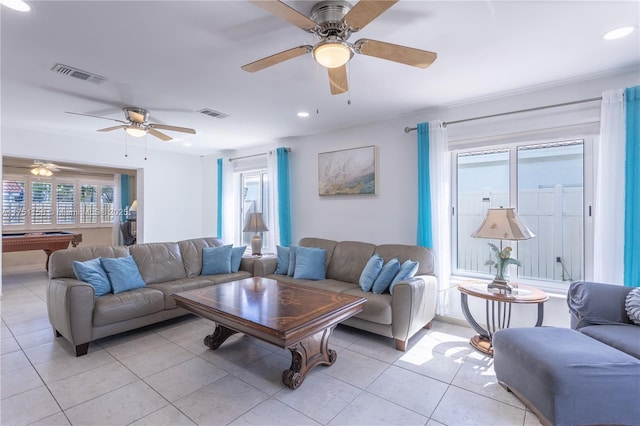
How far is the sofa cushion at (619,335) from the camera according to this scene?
1844 millimetres

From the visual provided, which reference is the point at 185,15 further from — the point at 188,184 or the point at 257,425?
the point at 188,184

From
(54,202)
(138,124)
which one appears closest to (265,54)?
(138,124)

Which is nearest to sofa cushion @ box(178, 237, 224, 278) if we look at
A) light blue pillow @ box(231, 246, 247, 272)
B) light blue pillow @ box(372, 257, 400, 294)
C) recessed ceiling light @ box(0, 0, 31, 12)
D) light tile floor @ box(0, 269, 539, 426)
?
light blue pillow @ box(231, 246, 247, 272)

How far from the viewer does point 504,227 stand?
265 cm

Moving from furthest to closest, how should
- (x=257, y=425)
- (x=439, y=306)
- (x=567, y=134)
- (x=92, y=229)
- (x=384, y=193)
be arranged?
1. (x=92, y=229)
2. (x=384, y=193)
3. (x=439, y=306)
4. (x=567, y=134)
5. (x=257, y=425)

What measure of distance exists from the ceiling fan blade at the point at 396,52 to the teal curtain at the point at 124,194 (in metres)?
8.72

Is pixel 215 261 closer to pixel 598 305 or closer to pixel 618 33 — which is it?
pixel 598 305

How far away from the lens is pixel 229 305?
240 cm

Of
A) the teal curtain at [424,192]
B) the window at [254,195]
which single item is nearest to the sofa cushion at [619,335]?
the teal curtain at [424,192]

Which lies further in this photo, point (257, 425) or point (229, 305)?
point (229, 305)

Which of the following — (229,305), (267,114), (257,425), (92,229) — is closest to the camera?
(257,425)

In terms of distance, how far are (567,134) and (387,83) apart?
1802mm

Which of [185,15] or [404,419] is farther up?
[185,15]

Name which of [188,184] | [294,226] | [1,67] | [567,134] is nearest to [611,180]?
[567,134]
